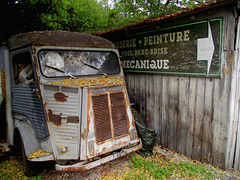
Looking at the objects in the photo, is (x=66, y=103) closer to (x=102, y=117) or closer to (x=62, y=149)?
(x=102, y=117)

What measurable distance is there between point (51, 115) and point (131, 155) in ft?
6.86

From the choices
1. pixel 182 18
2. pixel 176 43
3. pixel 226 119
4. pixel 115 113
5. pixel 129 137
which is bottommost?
pixel 129 137

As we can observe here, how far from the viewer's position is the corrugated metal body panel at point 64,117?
302 centimetres

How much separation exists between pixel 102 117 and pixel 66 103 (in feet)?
2.17

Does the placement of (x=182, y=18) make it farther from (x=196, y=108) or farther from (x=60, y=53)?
(x=60, y=53)

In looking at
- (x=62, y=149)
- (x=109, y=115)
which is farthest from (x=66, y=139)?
(x=109, y=115)

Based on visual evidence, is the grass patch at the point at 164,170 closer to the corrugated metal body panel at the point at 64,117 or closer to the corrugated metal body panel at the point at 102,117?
the corrugated metal body panel at the point at 102,117

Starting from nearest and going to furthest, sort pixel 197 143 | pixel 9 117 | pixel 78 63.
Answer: pixel 78 63, pixel 197 143, pixel 9 117

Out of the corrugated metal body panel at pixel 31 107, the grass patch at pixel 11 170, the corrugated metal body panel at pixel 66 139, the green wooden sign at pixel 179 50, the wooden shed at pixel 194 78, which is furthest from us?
the grass patch at pixel 11 170

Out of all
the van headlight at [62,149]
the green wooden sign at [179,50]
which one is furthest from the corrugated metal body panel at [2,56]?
the green wooden sign at [179,50]

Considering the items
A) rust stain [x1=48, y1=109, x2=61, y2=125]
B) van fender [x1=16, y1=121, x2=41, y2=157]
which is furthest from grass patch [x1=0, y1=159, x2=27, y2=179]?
rust stain [x1=48, y1=109, x2=61, y2=125]

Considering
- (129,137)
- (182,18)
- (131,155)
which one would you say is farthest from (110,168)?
(182,18)

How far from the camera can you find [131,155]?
423 cm

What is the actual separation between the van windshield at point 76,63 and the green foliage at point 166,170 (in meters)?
2.13
